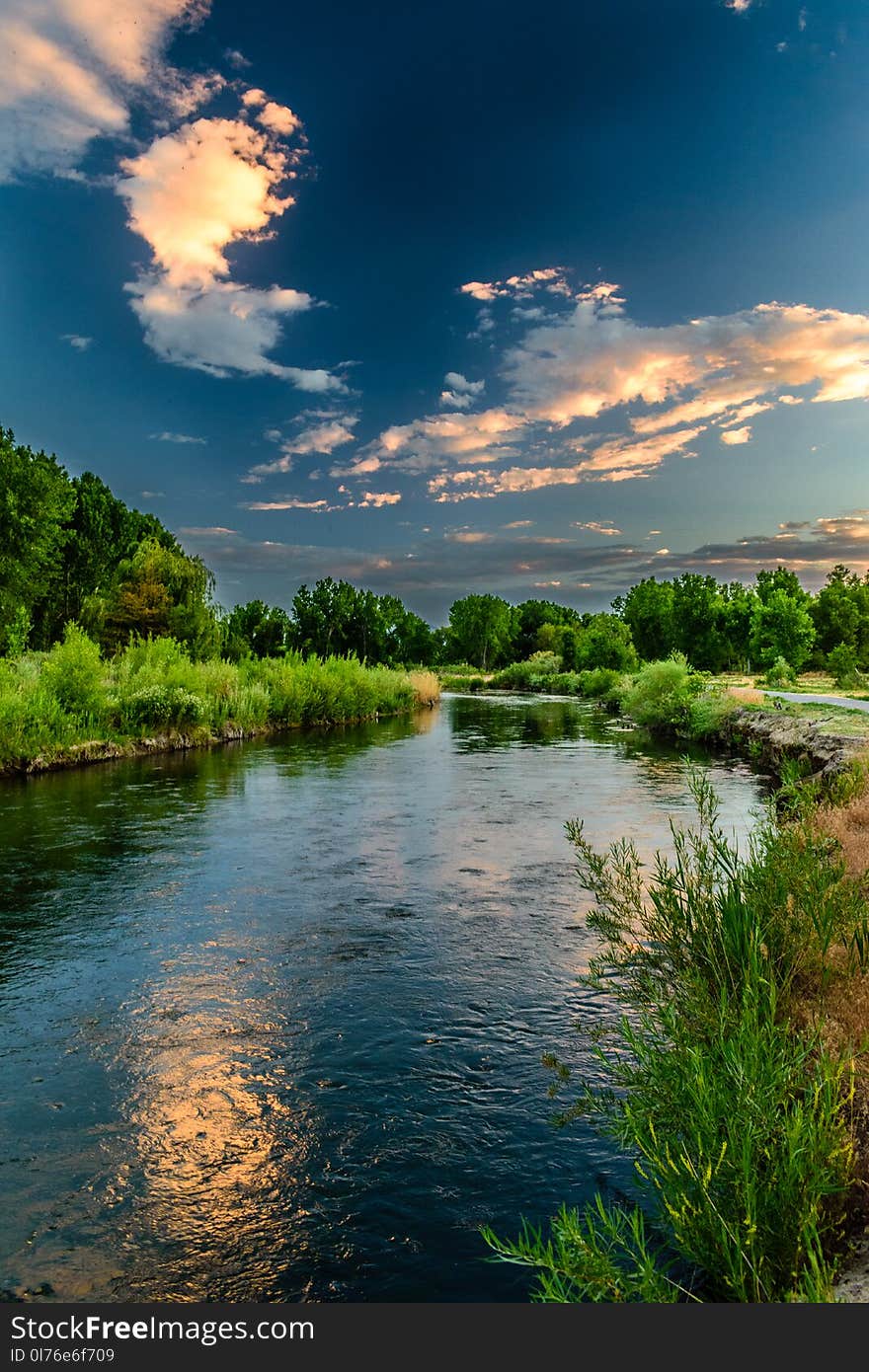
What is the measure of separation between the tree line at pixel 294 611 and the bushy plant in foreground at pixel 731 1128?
85.2 feet

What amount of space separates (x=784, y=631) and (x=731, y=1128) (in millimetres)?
61686

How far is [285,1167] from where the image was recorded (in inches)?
164

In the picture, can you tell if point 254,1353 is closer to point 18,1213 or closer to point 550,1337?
point 550,1337

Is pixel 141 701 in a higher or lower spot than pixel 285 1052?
higher

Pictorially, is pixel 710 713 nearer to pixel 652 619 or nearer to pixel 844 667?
pixel 844 667

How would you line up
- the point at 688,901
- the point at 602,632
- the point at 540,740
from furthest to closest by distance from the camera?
the point at 602,632, the point at 540,740, the point at 688,901

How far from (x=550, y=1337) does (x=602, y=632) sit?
82.5 meters

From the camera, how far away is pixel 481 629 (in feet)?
417

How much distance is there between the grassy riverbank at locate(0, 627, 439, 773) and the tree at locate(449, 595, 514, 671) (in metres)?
92.7

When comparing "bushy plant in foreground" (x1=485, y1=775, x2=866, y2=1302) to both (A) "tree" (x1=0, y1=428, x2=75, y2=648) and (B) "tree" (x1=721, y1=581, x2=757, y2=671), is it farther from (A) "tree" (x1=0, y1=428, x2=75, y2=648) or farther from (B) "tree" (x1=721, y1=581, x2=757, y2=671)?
(B) "tree" (x1=721, y1=581, x2=757, y2=671)

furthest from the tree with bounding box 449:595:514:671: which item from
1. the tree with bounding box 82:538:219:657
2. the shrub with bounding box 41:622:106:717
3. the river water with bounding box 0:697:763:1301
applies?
the river water with bounding box 0:697:763:1301

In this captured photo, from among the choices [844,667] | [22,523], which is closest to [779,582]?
[844,667]

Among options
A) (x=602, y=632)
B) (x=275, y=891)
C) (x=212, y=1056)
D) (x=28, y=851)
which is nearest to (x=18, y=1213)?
(x=212, y=1056)

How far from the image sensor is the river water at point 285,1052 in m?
3.59
